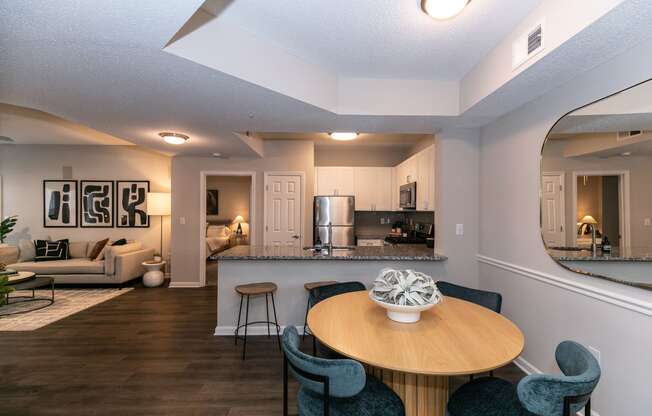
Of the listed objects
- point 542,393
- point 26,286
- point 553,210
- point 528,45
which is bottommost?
point 26,286

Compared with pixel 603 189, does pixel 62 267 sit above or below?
below

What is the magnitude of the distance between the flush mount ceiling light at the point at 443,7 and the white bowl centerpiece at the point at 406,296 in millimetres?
1459

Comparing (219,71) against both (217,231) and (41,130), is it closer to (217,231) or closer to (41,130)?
(41,130)

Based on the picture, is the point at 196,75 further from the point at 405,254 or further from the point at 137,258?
the point at 137,258

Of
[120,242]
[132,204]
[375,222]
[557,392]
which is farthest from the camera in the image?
[375,222]

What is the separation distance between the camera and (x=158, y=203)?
17.8 ft

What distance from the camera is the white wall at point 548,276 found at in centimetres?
155

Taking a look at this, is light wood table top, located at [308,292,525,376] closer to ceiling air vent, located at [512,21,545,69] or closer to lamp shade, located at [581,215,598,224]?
lamp shade, located at [581,215,598,224]

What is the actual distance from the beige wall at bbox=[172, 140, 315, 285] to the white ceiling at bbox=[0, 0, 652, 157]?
193 centimetres

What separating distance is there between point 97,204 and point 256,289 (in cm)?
499

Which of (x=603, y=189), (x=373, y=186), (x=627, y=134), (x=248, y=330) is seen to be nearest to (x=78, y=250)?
(x=248, y=330)

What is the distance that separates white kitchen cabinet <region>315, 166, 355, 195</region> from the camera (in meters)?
5.49

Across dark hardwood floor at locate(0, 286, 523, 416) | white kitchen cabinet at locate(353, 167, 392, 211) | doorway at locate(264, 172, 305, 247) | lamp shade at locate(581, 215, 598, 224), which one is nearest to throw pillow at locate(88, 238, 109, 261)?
dark hardwood floor at locate(0, 286, 523, 416)

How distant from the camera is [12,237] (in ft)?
18.4
